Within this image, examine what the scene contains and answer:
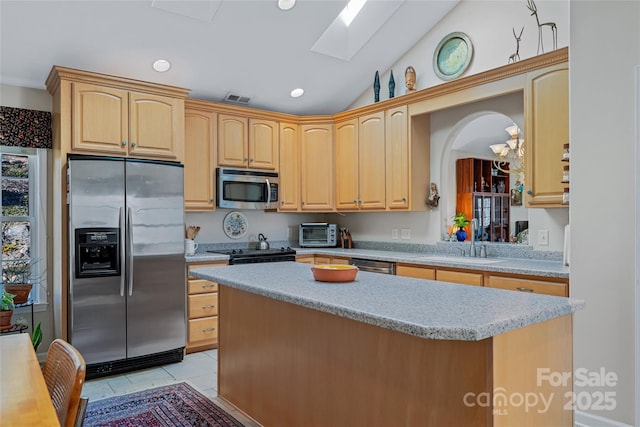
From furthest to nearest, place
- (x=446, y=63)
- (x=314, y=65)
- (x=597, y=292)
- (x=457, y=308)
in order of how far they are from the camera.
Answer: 1. (x=314, y=65)
2. (x=446, y=63)
3. (x=597, y=292)
4. (x=457, y=308)

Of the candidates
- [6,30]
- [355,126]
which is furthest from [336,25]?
[6,30]

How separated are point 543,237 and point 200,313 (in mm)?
3015

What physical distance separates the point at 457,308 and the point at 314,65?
11.9ft

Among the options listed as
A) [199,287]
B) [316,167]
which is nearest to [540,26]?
[316,167]

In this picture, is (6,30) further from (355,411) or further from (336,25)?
(355,411)

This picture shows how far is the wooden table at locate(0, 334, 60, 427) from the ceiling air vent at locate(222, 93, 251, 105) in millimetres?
3491

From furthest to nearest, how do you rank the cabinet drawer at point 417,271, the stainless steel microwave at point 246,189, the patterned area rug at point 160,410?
the stainless steel microwave at point 246,189, the cabinet drawer at point 417,271, the patterned area rug at point 160,410

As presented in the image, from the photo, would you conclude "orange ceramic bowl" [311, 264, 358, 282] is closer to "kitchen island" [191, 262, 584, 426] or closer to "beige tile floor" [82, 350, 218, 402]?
"kitchen island" [191, 262, 584, 426]

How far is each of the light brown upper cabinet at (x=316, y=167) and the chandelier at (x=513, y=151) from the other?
1.74 m

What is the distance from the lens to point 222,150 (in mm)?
4648

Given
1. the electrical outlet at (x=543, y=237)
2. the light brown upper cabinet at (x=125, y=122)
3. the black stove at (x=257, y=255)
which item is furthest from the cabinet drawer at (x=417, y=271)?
the light brown upper cabinet at (x=125, y=122)

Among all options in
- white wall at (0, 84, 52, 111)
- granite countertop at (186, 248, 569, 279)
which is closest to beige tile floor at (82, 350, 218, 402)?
granite countertop at (186, 248, 569, 279)

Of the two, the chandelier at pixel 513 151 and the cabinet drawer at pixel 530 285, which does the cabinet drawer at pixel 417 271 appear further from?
the chandelier at pixel 513 151

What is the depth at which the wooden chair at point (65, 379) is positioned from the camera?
1.20 meters
